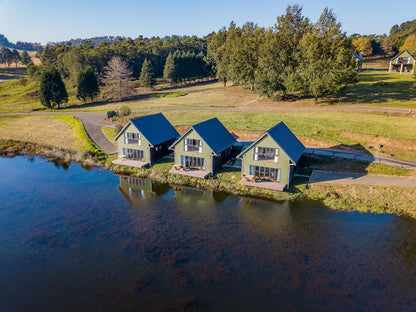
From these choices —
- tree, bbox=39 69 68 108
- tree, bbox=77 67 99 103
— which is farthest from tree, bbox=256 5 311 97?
tree, bbox=39 69 68 108

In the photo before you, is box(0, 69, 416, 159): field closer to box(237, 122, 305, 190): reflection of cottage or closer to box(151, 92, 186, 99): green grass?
box(151, 92, 186, 99): green grass

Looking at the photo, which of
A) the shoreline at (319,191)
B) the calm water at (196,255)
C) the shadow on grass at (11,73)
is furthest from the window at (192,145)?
the shadow on grass at (11,73)

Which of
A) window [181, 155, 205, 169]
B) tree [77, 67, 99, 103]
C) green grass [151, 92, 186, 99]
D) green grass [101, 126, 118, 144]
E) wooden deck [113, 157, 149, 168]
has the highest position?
tree [77, 67, 99, 103]

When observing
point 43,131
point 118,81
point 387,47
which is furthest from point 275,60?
point 387,47

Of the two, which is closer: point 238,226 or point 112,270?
point 112,270

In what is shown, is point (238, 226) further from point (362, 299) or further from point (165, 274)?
point (362, 299)

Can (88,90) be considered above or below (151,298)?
above

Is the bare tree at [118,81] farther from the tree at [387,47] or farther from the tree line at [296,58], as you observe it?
the tree at [387,47]

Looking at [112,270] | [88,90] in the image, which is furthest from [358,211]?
[88,90]
